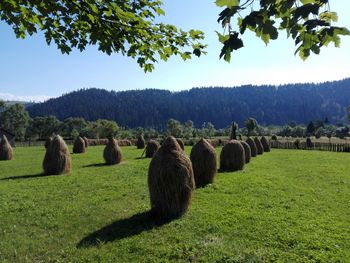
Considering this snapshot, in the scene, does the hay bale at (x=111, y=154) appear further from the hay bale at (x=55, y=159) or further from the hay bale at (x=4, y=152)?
the hay bale at (x=4, y=152)

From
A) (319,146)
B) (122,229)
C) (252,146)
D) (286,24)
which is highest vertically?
(286,24)

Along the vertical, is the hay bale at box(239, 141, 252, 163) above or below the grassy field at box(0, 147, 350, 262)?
above

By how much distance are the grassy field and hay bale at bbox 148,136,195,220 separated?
470 millimetres

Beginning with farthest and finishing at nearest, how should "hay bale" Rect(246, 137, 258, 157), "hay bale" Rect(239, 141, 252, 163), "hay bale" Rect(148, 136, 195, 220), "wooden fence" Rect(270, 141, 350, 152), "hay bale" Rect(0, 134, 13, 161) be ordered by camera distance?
"wooden fence" Rect(270, 141, 350, 152), "hay bale" Rect(246, 137, 258, 157), "hay bale" Rect(0, 134, 13, 161), "hay bale" Rect(239, 141, 252, 163), "hay bale" Rect(148, 136, 195, 220)

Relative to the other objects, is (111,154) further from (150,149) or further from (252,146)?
(252,146)

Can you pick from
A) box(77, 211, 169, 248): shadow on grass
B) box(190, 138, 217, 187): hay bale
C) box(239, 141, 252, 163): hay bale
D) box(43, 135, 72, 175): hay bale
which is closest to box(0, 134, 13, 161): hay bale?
box(43, 135, 72, 175): hay bale

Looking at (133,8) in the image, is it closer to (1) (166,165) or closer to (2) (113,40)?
(2) (113,40)

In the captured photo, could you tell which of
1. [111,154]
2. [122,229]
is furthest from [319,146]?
[122,229]

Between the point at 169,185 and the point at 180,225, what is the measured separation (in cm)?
124

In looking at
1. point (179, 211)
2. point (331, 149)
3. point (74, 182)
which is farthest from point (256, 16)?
point (331, 149)

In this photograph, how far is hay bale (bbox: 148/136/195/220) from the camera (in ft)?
34.5

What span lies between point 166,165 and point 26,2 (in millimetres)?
6205

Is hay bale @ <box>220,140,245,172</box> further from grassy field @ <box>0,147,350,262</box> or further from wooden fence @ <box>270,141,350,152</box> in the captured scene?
wooden fence @ <box>270,141,350,152</box>

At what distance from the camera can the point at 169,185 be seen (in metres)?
10.5
